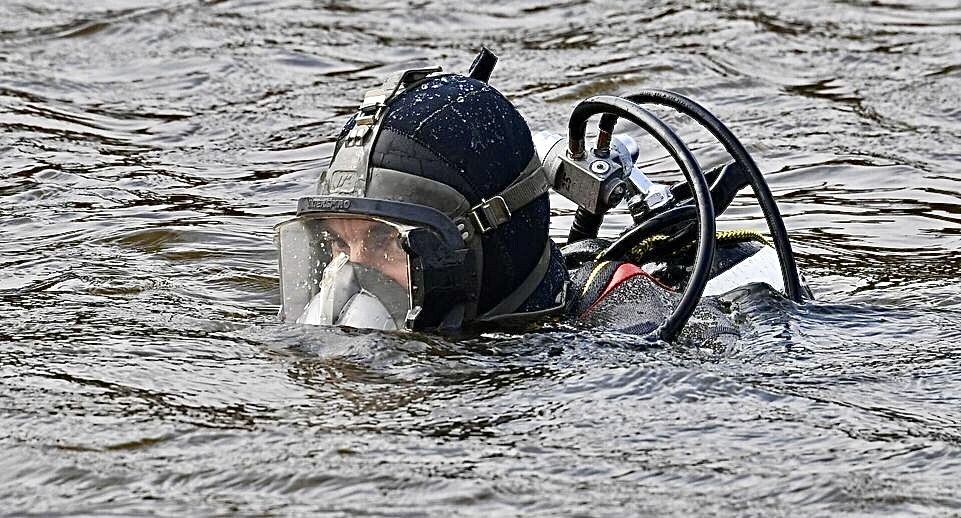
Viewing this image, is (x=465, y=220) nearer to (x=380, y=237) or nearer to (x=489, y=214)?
(x=489, y=214)

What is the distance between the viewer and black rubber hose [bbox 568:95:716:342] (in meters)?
3.60

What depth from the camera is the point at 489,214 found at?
3809 millimetres

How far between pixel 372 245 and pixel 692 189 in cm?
83

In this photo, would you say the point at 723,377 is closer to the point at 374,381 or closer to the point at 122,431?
the point at 374,381

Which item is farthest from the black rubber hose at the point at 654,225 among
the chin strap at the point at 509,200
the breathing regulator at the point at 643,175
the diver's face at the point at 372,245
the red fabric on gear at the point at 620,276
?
the diver's face at the point at 372,245

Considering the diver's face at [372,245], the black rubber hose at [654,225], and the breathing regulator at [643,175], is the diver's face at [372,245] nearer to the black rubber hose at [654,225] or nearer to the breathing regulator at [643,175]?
the breathing regulator at [643,175]

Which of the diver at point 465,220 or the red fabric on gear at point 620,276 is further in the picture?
the red fabric on gear at point 620,276

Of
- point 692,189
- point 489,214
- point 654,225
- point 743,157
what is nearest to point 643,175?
point 654,225

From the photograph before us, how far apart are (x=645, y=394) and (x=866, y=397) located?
602 mm

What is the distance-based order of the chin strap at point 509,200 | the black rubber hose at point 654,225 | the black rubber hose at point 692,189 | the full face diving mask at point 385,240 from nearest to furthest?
1. the black rubber hose at point 692,189
2. the full face diving mask at point 385,240
3. the chin strap at point 509,200
4. the black rubber hose at point 654,225

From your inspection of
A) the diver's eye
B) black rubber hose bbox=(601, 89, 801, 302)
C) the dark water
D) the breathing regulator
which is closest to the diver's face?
the diver's eye

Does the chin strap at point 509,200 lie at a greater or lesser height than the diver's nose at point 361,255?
greater

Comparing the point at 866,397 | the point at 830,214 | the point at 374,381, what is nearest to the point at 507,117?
the point at 374,381

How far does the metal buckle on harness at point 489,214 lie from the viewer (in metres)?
3.80
